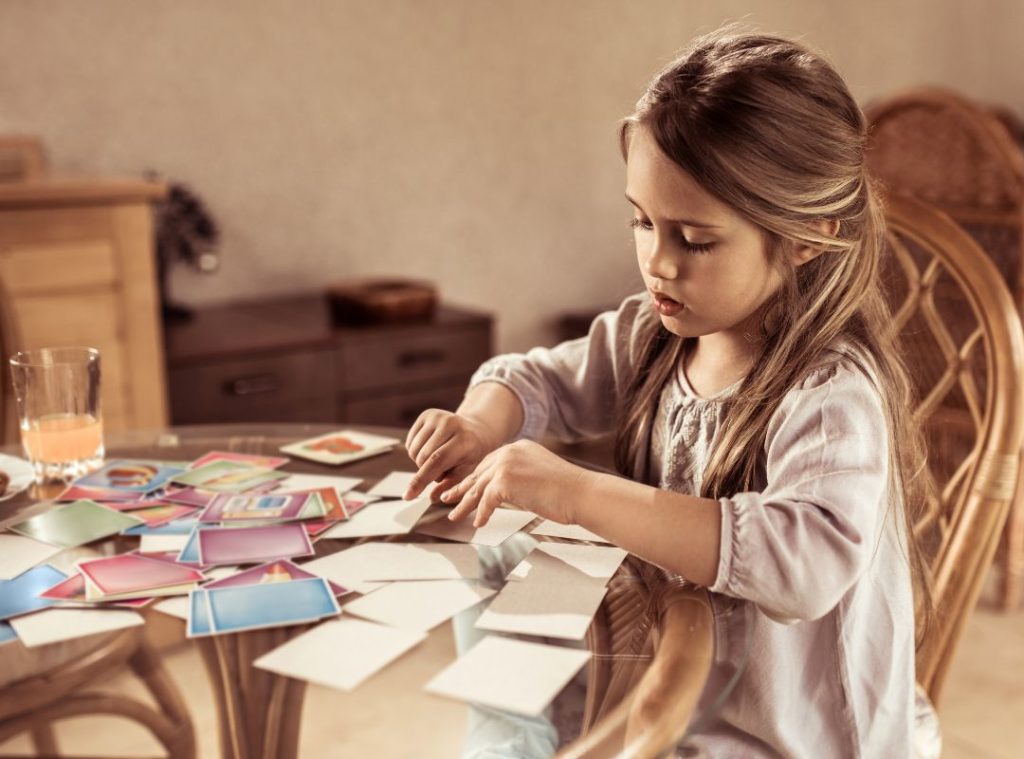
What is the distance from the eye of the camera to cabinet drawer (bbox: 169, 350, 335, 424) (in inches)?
96.9

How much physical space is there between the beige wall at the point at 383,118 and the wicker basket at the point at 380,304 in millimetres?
363

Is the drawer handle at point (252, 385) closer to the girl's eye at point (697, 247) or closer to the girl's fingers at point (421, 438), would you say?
the girl's fingers at point (421, 438)

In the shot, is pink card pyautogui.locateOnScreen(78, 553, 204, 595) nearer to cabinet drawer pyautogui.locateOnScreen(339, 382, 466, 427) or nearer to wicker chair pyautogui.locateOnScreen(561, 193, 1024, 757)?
wicker chair pyautogui.locateOnScreen(561, 193, 1024, 757)

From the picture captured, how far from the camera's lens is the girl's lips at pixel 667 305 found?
1.03m

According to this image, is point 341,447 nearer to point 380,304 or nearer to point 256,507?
point 256,507

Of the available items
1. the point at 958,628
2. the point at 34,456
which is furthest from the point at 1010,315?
the point at 34,456

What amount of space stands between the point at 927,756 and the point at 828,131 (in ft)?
2.09

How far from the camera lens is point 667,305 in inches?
40.9

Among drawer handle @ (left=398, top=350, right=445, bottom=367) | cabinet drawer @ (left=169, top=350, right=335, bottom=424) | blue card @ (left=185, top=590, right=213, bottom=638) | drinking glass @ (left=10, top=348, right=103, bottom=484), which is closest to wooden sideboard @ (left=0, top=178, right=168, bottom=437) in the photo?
cabinet drawer @ (left=169, top=350, right=335, bottom=424)

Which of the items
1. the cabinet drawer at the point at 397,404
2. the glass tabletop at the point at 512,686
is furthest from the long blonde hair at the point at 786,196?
the cabinet drawer at the point at 397,404

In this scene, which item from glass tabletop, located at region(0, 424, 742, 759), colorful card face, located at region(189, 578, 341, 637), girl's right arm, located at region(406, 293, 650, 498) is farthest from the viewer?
girl's right arm, located at region(406, 293, 650, 498)

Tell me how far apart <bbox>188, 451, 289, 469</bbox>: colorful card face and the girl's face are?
0.50 m

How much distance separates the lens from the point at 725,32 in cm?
112

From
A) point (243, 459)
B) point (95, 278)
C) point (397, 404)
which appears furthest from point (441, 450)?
point (397, 404)
